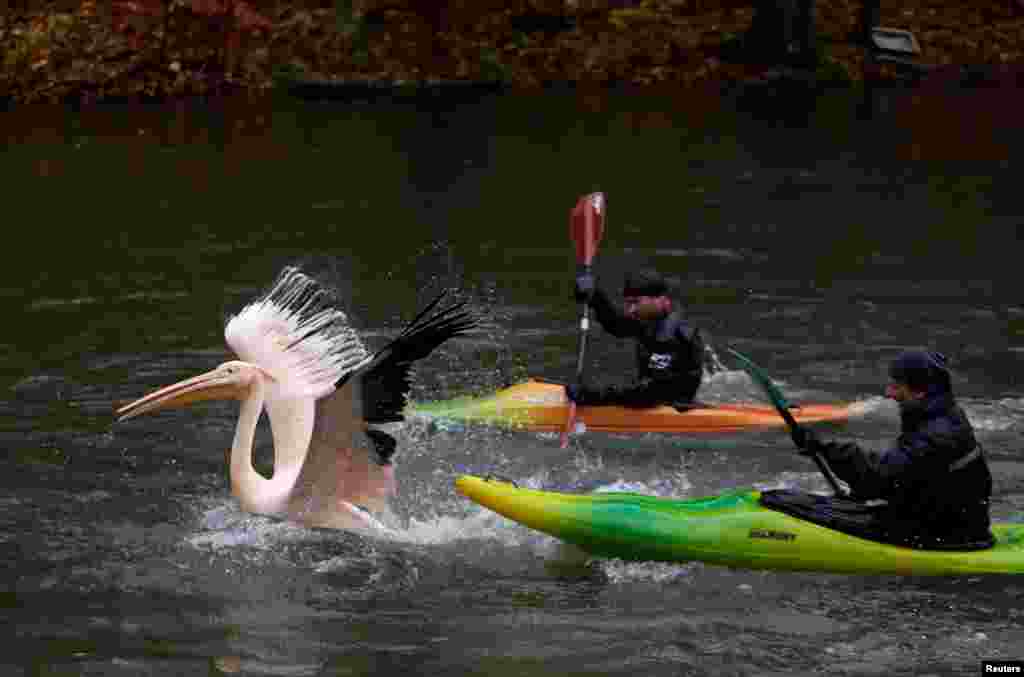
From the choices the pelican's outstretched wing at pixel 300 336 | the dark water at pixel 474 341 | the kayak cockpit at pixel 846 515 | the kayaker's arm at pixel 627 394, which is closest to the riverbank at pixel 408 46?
the dark water at pixel 474 341

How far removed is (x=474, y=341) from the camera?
12.4 metres

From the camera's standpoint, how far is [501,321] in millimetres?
12781

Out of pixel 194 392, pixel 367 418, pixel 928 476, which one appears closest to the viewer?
pixel 928 476

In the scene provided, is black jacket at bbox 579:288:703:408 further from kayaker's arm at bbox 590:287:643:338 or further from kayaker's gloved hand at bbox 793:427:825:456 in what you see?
kayaker's gloved hand at bbox 793:427:825:456

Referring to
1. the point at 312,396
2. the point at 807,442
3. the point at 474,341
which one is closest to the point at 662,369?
the point at 474,341

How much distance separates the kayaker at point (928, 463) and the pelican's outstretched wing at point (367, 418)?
1.83 m

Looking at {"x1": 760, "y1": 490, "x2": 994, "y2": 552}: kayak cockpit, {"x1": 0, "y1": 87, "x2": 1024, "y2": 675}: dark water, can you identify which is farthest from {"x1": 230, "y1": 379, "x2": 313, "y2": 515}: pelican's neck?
{"x1": 760, "y1": 490, "x2": 994, "y2": 552}: kayak cockpit

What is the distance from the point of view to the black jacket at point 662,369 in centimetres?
1043

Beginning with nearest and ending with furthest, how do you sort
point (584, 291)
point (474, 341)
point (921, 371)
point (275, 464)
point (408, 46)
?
point (921, 371) < point (275, 464) < point (584, 291) < point (474, 341) < point (408, 46)

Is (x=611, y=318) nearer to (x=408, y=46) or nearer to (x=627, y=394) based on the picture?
(x=627, y=394)

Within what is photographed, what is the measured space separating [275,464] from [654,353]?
9.90 ft

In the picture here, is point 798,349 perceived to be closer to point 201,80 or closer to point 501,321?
point 501,321

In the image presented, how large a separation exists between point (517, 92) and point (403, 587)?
1422 centimetres

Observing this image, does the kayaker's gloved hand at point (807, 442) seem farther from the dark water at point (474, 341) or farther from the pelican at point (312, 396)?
the pelican at point (312, 396)
